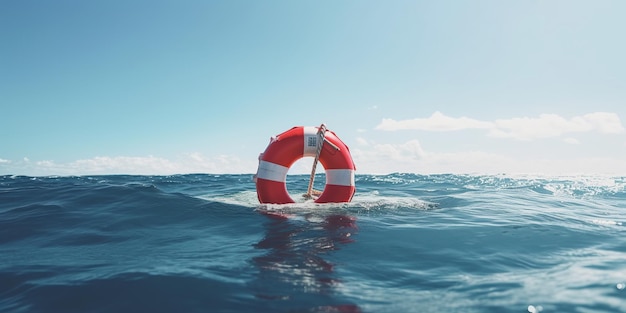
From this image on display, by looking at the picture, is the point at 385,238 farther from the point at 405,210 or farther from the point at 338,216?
the point at 405,210

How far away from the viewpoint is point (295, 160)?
6707 mm

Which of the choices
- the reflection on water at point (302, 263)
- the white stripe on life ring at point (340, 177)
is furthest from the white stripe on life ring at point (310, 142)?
the reflection on water at point (302, 263)

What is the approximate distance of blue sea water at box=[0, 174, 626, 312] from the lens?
233 centimetres

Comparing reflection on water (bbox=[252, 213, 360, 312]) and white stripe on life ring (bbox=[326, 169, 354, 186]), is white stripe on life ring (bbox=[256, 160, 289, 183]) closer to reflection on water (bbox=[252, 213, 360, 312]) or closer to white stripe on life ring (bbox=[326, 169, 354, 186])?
white stripe on life ring (bbox=[326, 169, 354, 186])

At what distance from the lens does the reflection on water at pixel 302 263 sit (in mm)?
2303

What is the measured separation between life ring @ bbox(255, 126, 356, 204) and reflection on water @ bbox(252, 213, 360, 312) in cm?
140

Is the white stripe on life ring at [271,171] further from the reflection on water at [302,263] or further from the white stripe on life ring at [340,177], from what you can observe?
the reflection on water at [302,263]

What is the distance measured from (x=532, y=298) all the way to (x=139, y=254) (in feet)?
10.8

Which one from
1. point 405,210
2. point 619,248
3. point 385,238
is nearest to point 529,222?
point 619,248

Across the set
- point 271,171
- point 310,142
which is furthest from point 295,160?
point 271,171

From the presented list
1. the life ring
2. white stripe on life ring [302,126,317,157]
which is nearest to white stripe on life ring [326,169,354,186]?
the life ring

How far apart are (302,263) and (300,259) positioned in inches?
4.5

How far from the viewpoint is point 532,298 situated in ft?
7.75

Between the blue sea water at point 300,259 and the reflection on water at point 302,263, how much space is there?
0.6 inches
